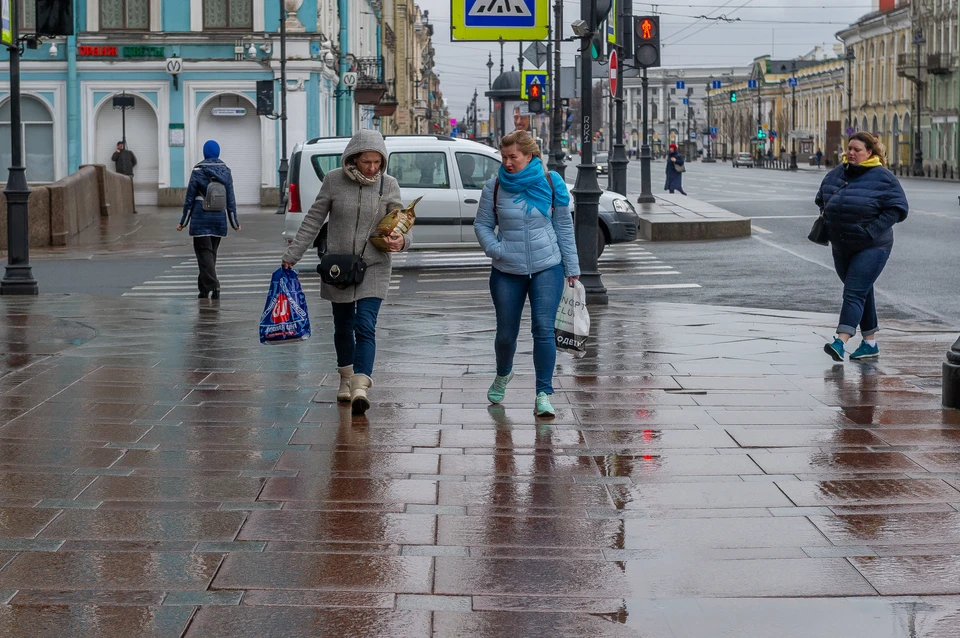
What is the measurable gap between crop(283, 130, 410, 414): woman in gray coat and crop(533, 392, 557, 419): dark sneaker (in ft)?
3.23

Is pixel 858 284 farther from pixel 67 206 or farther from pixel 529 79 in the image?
pixel 529 79

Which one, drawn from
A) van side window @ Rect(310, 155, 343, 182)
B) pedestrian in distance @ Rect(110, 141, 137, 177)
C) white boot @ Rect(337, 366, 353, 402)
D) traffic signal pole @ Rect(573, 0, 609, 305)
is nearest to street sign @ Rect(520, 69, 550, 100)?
pedestrian in distance @ Rect(110, 141, 137, 177)

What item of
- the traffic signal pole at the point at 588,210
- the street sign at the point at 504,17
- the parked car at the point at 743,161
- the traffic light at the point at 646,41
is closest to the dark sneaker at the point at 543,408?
the traffic signal pole at the point at 588,210

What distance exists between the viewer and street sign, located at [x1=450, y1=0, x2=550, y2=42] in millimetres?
16297

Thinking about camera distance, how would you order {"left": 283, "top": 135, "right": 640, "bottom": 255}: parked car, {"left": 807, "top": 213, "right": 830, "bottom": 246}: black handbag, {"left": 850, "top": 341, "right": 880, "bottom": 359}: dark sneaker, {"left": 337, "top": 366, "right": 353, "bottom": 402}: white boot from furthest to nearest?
{"left": 283, "top": 135, "right": 640, "bottom": 255}: parked car < {"left": 807, "top": 213, "right": 830, "bottom": 246}: black handbag < {"left": 850, "top": 341, "right": 880, "bottom": 359}: dark sneaker < {"left": 337, "top": 366, "right": 353, "bottom": 402}: white boot

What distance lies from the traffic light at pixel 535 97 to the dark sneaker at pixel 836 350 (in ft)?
96.5

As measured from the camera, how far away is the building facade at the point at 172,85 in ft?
128

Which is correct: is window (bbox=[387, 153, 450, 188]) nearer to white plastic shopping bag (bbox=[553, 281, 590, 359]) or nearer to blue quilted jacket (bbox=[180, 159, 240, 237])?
blue quilted jacket (bbox=[180, 159, 240, 237])

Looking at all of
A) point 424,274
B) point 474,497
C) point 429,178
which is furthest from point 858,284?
point 429,178

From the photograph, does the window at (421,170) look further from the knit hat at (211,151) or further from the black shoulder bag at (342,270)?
the black shoulder bag at (342,270)

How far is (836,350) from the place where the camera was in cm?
987

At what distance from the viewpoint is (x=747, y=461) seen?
6684mm

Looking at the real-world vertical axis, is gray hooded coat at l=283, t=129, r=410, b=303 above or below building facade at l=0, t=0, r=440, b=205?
below

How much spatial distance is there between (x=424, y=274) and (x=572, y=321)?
1028 cm
